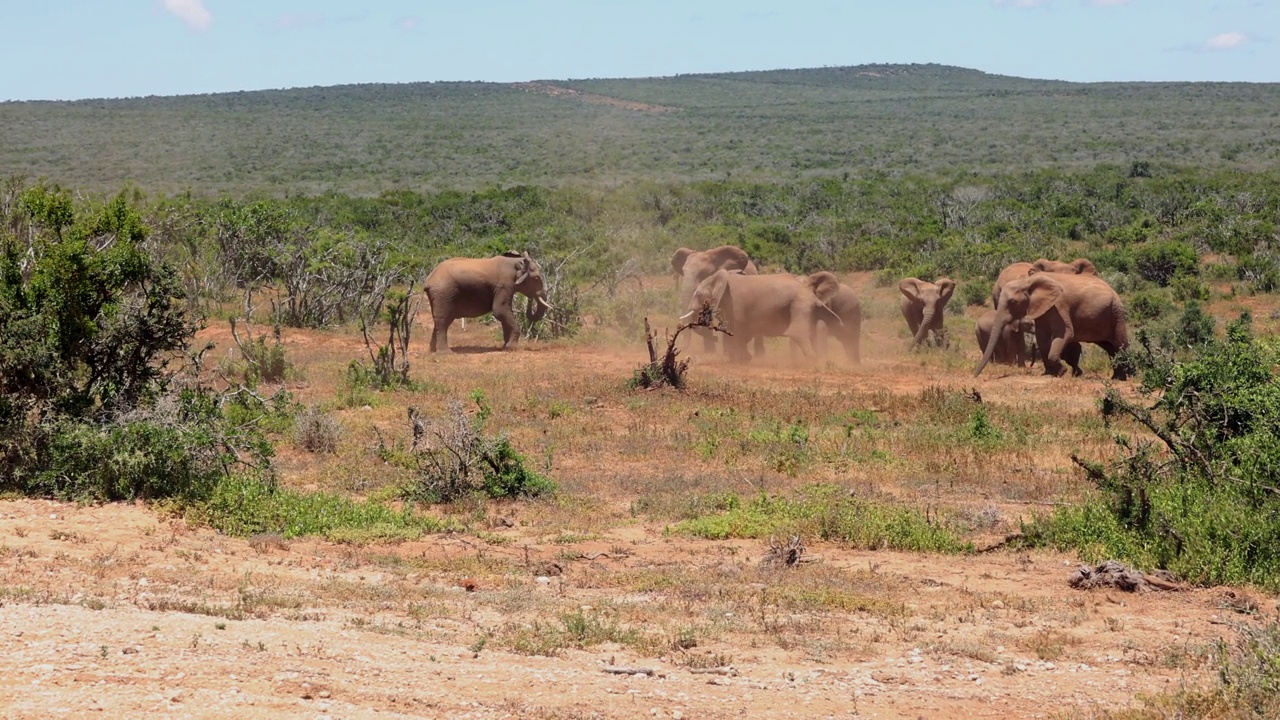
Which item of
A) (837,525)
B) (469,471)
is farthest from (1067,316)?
(469,471)

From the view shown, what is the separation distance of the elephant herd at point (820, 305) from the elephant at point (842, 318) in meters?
0.02

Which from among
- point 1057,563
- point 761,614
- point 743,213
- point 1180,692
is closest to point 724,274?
point 1057,563

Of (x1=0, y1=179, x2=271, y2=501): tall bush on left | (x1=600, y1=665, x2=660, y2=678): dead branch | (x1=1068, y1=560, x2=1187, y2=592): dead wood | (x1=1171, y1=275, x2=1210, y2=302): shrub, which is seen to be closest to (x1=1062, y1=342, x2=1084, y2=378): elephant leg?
(x1=1171, y1=275, x2=1210, y2=302): shrub

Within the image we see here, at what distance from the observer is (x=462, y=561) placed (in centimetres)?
958

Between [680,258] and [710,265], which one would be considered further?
[680,258]

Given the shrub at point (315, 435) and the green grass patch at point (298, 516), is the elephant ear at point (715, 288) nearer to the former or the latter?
the shrub at point (315, 435)

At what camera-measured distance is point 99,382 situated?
1173cm

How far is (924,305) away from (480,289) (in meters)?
7.29

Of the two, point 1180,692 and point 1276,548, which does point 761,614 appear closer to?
point 1180,692

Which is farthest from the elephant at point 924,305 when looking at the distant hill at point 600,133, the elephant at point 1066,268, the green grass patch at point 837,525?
the distant hill at point 600,133

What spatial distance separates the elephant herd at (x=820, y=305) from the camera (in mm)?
20469

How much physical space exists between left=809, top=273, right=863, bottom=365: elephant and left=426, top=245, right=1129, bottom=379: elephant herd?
0.05 feet

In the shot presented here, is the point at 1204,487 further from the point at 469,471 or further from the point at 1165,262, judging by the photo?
the point at 1165,262

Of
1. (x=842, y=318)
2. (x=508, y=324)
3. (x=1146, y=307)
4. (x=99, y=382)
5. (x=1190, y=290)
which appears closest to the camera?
(x=99, y=382)
